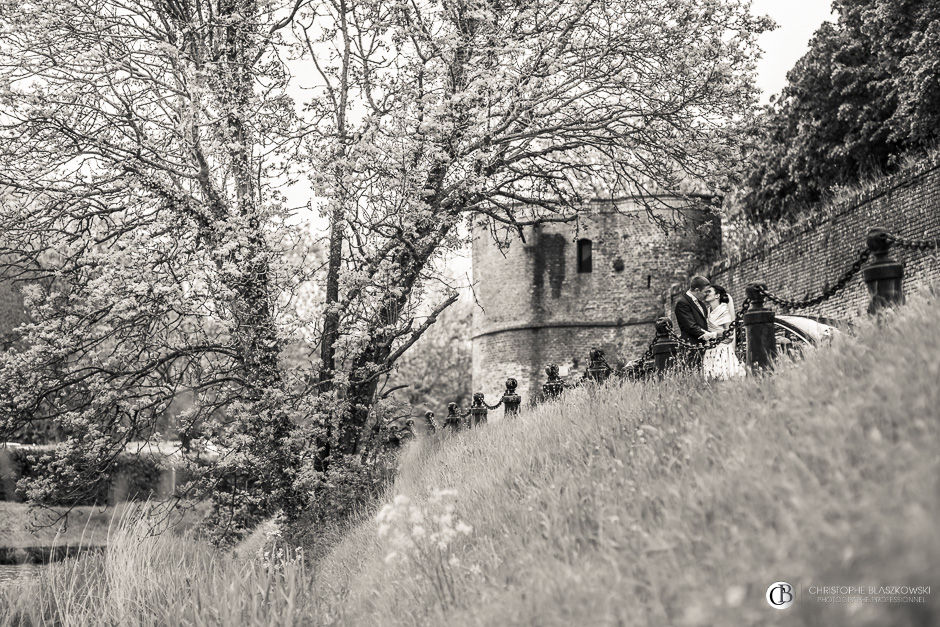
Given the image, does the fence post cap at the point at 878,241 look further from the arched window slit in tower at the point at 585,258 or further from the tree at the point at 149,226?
the arched window slit in tower at the point at 585,258

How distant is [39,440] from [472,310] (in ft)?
66.0

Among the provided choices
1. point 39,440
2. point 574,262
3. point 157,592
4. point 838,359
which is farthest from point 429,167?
point 39,440

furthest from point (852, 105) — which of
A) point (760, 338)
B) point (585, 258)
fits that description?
point (760, 338)

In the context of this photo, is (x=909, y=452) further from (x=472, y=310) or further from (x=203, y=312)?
(x=472, y=310)

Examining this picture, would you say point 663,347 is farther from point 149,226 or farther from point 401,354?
point 149,226

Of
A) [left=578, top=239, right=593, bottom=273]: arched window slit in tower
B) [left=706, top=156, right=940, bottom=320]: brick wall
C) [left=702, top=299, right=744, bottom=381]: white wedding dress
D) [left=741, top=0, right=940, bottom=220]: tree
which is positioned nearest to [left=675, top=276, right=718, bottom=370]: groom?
[left=702, top=299, right=744, bottom=381]: white wedding dress

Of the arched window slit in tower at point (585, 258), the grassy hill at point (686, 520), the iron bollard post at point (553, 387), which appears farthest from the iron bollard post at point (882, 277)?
the arched window slit in tower at point (585, 258)

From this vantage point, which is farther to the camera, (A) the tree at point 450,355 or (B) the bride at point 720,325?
(A) the tree at point 450,355

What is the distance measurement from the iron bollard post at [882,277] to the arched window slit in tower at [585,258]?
2821cm

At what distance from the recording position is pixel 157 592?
609 centimetres

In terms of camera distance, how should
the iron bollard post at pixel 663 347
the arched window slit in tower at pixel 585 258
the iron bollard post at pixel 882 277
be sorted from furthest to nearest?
the arched window slit in tower at pixel 585 258
the iron bollard post at pixel 663 347
the iron bollard post at pixel 882 277

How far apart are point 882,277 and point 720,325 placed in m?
3.33

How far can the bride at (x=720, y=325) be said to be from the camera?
7781 millimetres

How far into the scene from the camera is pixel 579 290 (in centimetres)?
3291
